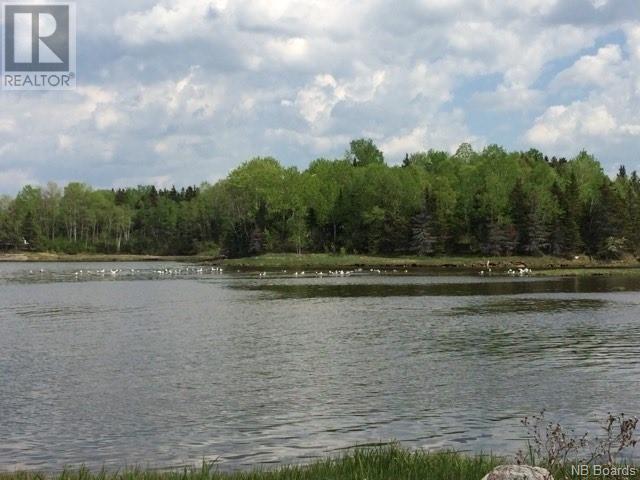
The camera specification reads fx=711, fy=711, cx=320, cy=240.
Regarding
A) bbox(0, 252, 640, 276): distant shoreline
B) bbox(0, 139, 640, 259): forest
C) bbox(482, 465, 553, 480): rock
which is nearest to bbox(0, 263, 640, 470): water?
bbox(482, 465, 553, 480): rock

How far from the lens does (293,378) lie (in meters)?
29.3

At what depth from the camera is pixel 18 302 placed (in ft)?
221

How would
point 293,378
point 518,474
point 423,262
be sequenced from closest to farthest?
point 518,474
point 293,378
point 423,262

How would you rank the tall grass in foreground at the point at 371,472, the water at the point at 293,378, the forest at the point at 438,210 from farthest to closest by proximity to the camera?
the forest at the point at 438,210
the water at the point at 293,378
the tall grass in foreground at the point at 371,472

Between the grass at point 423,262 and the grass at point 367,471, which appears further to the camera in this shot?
the grass at point 423,262

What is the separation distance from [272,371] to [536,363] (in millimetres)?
11926

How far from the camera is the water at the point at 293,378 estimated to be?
20.2m

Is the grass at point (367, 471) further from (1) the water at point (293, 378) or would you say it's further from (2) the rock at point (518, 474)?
(2) the rock at point (518, 474)

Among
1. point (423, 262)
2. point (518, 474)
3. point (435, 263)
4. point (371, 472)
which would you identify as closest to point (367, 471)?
point (371, 472)

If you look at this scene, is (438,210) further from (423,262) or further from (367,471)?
(367,471)

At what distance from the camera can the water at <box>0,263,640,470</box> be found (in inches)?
796

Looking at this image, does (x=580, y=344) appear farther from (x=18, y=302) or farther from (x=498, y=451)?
(x=18, y=302)

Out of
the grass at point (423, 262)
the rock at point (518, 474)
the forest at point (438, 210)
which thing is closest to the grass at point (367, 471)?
the rock at point (518, 474)

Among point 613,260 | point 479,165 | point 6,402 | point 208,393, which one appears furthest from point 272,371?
point 479,165
